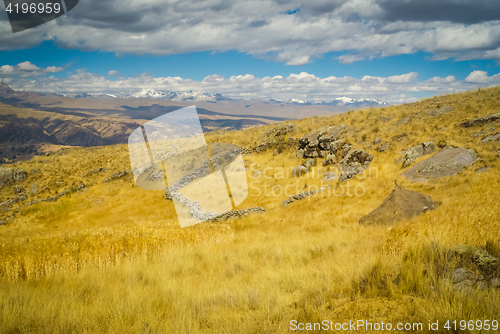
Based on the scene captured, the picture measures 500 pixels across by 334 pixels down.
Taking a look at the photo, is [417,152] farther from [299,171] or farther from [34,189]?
[34,189]

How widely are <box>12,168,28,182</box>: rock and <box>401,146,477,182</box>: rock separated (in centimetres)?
4251

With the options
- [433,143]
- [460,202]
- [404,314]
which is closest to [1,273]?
[404,314]

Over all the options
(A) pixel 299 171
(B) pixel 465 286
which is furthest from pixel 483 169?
(A) pixel 299 171

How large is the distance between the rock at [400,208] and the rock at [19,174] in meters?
40.5

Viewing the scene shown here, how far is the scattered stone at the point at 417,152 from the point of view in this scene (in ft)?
50.4

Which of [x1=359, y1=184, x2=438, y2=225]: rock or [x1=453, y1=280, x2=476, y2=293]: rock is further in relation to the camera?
[x1=359, y1=184, x2=438, y2=225]: rock

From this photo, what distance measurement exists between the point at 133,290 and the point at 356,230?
23.7 ft

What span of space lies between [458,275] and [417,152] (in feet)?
47.3

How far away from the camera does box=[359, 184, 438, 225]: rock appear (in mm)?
8930

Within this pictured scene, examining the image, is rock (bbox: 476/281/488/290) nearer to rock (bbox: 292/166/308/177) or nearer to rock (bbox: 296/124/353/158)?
rock (bbox: 292/166/308/177)

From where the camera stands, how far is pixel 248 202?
63.1ft

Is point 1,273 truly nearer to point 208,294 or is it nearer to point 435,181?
point 208,294

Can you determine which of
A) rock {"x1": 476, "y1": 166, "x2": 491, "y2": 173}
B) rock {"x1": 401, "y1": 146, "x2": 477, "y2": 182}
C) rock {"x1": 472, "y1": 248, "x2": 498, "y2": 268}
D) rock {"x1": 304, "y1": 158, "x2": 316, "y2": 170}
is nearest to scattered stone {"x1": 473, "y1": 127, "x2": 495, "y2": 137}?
rock {"x1": 401, "y1": 146, "x2": 477, "y2": 182}

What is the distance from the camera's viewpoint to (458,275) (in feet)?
12.3
